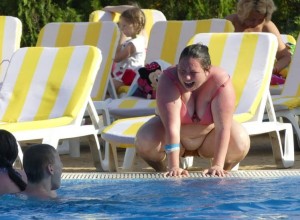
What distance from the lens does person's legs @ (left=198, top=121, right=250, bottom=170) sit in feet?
23.3

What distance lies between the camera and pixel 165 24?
424 inches

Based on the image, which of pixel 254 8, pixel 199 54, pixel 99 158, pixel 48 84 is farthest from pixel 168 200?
pixel 254 8

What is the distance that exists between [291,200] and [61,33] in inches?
213

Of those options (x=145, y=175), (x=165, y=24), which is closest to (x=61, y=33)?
(x=165, y=24)

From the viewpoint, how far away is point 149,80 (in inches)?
381

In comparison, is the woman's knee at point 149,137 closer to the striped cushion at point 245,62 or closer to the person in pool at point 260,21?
the striped cushion at point 245,62

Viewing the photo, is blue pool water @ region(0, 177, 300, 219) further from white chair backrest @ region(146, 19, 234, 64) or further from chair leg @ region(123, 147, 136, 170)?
white chair backrest @ region(146, 19, 234, 64)

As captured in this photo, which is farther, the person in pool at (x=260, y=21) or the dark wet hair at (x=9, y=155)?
the person in pool at (x=260, y=21)

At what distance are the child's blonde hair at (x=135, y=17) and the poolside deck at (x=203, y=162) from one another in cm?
144

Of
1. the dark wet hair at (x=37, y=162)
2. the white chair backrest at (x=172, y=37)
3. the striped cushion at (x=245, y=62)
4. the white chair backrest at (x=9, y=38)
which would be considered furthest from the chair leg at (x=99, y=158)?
the dark wet hair at (x=37, y=162)

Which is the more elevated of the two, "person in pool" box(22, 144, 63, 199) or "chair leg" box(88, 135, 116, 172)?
"person in pool" box(22, 144, 63, 199)

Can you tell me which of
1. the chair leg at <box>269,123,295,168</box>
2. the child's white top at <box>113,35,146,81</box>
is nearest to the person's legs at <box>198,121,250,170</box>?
the chair leg at <box>269,123,295,168</box>

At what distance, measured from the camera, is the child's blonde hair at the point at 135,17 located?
10.9m

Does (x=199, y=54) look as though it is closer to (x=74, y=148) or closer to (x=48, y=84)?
(x=48, y=84)
